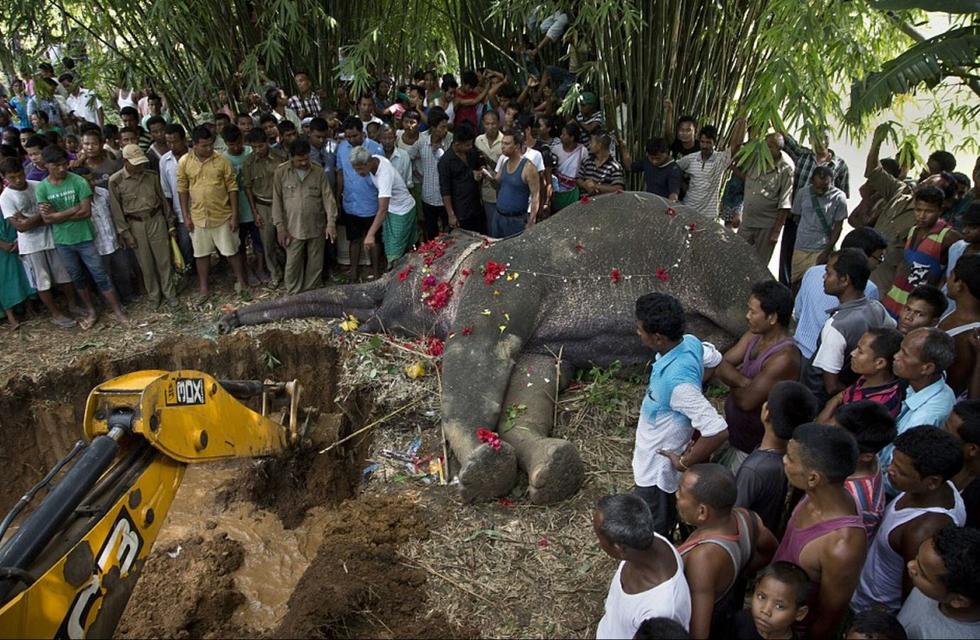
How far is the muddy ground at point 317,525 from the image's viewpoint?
3.44m

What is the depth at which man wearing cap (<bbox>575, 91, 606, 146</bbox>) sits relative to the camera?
22.6 ft

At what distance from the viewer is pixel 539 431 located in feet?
15.0

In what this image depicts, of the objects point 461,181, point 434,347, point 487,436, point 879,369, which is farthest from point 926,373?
point 461,181

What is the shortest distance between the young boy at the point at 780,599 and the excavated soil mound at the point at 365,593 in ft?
4.82

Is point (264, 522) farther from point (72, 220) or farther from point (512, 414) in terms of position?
point (72, 220)

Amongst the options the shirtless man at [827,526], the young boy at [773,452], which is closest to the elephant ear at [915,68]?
the young boy at [773,452]

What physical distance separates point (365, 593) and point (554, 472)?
1.17m

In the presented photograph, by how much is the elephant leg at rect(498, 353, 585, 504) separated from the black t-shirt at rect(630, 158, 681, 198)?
6.86 ft

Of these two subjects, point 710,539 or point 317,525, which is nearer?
point 710,539

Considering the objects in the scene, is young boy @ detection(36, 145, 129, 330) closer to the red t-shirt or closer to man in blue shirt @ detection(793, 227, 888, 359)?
the red t-shirt

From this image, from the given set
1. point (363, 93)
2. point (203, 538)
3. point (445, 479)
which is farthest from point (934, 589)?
point (363, 93)

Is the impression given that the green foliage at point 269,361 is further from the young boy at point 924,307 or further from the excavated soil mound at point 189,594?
the young boy at point 924,307

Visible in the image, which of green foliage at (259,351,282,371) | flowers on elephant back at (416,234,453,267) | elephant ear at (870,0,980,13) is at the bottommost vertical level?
green foliage at (259,351,282,371)

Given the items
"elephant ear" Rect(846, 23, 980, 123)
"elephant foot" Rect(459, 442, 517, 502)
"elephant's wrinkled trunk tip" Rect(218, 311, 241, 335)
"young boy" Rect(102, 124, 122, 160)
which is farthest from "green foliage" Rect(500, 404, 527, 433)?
"young boy" Rect(102, 124, 122, 160)
